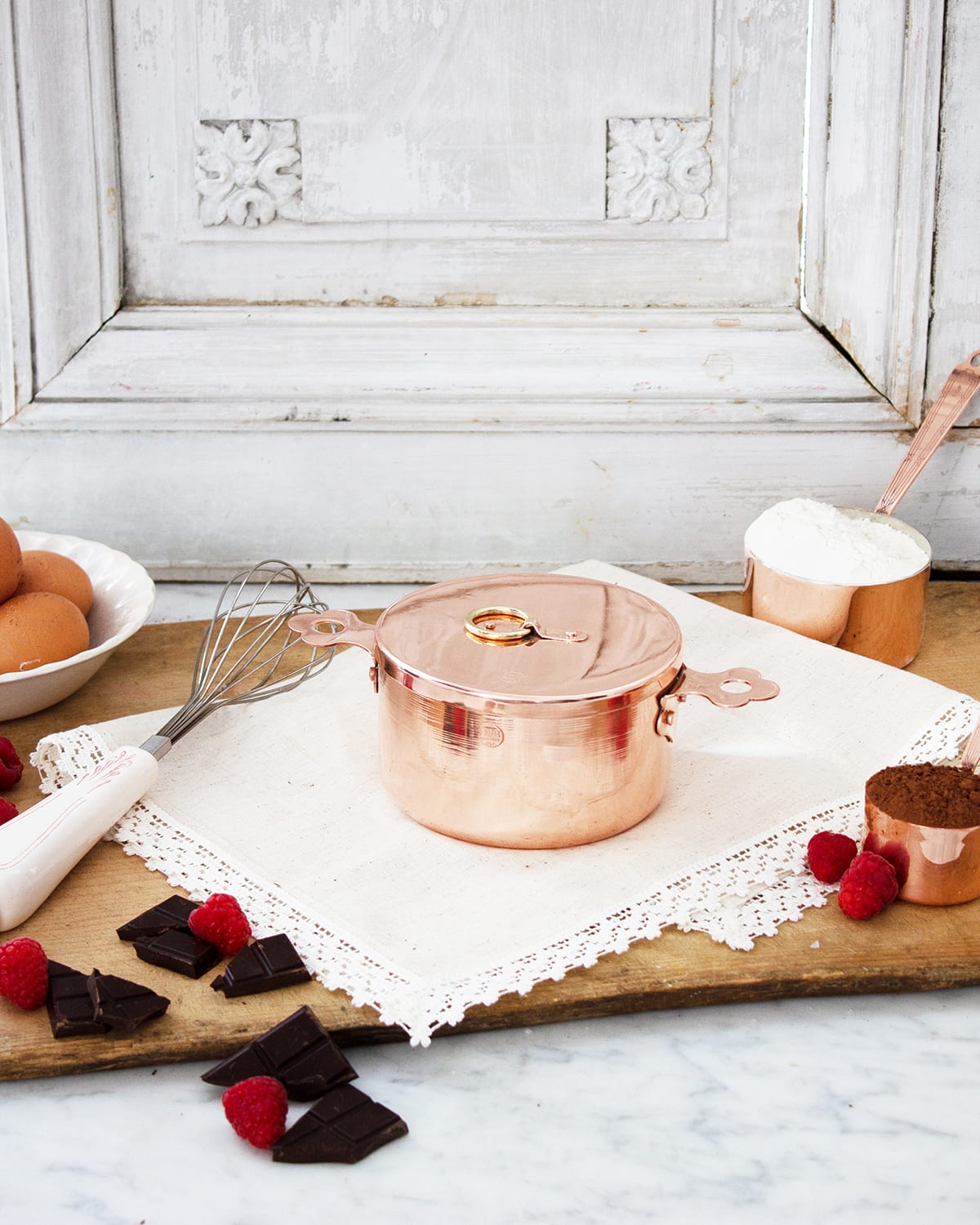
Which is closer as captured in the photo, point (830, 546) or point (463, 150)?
point (830, 546)

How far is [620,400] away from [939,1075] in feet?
1.67

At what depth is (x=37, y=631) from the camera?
2.12 ft

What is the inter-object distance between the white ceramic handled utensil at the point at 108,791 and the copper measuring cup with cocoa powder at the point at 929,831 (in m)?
0.31

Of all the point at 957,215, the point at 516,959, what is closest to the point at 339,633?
the point at 516,959

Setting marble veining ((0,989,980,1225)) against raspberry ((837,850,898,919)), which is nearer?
marble veining ((0,989,980,1225))

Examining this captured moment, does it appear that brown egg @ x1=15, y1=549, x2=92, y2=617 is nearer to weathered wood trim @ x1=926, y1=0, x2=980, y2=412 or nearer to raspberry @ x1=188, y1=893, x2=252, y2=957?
raspberry @ x1=188, y1=893, x2=252, y2=957

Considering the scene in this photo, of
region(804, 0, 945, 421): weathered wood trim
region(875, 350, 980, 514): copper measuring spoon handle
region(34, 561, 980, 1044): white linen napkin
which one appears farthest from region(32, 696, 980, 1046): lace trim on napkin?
region(804, 0, 945, 421): weathered wood trim

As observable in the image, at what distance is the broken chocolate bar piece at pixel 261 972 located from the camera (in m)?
0.46

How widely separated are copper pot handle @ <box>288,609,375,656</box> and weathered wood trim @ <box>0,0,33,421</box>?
0.35 meters

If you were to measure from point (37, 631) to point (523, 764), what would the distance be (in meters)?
0.29

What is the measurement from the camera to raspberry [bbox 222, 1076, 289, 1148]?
15.8 inches

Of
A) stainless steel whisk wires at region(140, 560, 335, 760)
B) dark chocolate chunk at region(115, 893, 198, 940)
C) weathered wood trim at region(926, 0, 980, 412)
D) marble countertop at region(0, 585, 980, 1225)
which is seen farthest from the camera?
weathered wood trim at region(926, 0, 980, 412)

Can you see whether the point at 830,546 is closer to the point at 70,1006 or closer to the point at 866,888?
the point at 866,888

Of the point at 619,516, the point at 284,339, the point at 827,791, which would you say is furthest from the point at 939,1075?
the point at 284,339
